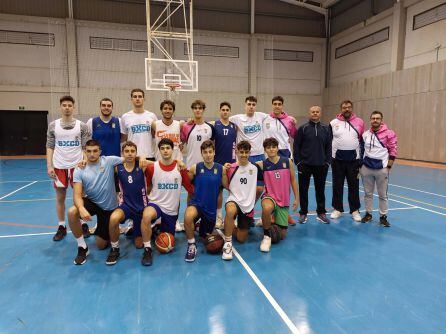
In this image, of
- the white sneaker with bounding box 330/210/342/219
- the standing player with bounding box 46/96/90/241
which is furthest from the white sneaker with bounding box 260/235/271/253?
the standing player with bounding box 46/96/90/241

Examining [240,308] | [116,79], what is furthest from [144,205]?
[116,79]

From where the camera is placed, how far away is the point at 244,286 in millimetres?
3094

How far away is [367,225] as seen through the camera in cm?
509

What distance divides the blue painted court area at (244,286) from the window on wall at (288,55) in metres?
16.1

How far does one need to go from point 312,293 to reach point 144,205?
2.28m

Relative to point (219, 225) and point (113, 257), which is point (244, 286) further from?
point (219, 225)

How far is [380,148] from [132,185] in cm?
388

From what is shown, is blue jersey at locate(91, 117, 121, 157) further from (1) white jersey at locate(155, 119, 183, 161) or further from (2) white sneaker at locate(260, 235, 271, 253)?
(2) white sneaker at locate(260, 235, 271, 253)

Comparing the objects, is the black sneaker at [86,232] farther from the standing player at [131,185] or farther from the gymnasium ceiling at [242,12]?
the gymnasium ceiling at [242,12]

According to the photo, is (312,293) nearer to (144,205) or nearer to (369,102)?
(144,205)

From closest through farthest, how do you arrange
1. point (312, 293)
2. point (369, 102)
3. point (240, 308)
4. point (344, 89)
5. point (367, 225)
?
point (240, 308), point (312, 293), point (367, 225), point (369, 102), point (344, 89)

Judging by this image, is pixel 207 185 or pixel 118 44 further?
pixel 118 44

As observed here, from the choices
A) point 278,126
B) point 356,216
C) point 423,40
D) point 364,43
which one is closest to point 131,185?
point 278,126

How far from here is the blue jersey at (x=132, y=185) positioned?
13.1 feet
